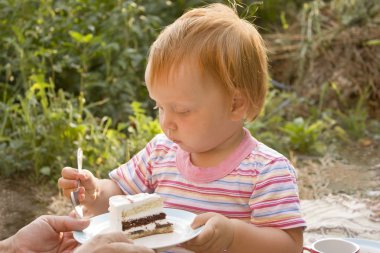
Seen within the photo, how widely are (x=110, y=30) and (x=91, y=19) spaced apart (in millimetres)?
141

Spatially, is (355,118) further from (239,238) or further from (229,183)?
(239,238)

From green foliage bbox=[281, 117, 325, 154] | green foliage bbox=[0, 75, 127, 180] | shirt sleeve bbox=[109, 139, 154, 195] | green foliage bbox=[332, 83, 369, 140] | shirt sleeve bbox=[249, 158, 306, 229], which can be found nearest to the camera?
shirt sleeve bbox=[249, 158, 306, 229]

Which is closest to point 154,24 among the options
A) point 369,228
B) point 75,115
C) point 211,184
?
point 75,115

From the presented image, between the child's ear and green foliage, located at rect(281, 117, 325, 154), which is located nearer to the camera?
the child's ear

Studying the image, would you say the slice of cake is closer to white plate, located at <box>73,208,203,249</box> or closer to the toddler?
white plate, located at <box>73,208,203,249</box>

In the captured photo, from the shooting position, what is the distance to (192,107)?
7.31 ft

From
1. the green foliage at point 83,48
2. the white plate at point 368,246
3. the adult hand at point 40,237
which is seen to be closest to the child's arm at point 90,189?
the adult hand at point 40,237

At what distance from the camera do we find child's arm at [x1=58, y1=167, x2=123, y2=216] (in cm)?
235

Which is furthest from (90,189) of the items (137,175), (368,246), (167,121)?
(368,246)

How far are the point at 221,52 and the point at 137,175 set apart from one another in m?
0.57

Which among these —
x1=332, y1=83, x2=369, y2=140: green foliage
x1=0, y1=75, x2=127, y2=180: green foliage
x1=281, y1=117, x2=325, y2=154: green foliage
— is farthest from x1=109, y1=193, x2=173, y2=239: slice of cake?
x1=332, y1=83, x2=369, y2=140: green foliage

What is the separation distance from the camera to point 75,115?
4.12 m

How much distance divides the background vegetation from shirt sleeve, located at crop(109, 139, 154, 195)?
3.73 feet

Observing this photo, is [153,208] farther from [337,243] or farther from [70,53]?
[70,53]
